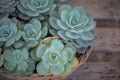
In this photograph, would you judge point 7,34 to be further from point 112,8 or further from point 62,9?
point 112,8

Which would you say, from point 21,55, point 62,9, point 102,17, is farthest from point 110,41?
point 21,55

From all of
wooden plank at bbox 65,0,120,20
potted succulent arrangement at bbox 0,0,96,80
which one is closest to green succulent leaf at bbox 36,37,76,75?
potted succulent arrangement at bbox 0,0,96,80

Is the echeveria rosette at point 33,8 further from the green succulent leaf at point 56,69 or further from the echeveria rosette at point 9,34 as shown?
the green succulent leaf at point 56,69

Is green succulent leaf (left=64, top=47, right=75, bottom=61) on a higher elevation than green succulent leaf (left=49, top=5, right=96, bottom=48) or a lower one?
lower

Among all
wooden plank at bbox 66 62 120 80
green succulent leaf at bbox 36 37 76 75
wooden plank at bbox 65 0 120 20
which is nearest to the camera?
green succulent leaf at bbox 36 37 76 75

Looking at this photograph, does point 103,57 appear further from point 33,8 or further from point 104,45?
point 33,8

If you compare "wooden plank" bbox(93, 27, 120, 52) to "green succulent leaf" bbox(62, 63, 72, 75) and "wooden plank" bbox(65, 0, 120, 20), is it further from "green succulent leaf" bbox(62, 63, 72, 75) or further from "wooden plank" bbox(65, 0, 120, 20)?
"green succulent leaf" bbox(62, 63, 72, 75)
